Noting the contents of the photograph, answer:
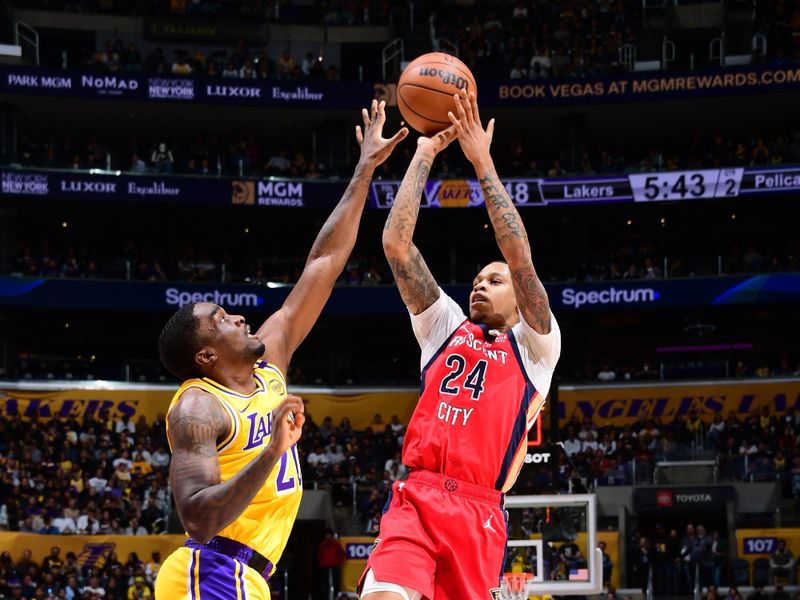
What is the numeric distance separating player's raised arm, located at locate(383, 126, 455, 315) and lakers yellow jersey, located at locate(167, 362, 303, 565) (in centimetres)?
154

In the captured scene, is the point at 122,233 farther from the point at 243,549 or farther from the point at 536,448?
the point at 243,549

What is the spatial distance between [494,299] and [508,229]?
442 mm

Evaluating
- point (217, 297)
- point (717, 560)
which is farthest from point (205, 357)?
point (217, 297)

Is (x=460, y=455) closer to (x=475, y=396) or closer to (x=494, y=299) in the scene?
(x=475, y=396)

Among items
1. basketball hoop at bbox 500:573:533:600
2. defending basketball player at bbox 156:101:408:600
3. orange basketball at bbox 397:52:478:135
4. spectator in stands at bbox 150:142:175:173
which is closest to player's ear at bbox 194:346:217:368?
defending basketball player at bbox 156:101:408:600

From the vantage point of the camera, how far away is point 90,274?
3325cm

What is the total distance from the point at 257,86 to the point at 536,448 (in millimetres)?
19875

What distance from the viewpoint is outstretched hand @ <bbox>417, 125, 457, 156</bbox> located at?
288 inches

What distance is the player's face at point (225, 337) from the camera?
5645 mm

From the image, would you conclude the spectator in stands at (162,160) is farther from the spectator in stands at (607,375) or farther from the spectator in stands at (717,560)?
the spectator in stands at (717,560)

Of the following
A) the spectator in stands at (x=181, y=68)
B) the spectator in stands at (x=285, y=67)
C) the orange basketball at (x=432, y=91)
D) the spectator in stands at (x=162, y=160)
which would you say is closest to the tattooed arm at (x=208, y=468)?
the orange basketball at (x=432, y=91)

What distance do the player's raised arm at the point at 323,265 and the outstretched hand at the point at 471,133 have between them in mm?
336

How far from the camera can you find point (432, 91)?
300 inches

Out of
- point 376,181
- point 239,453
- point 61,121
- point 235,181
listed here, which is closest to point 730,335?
point 376,181
